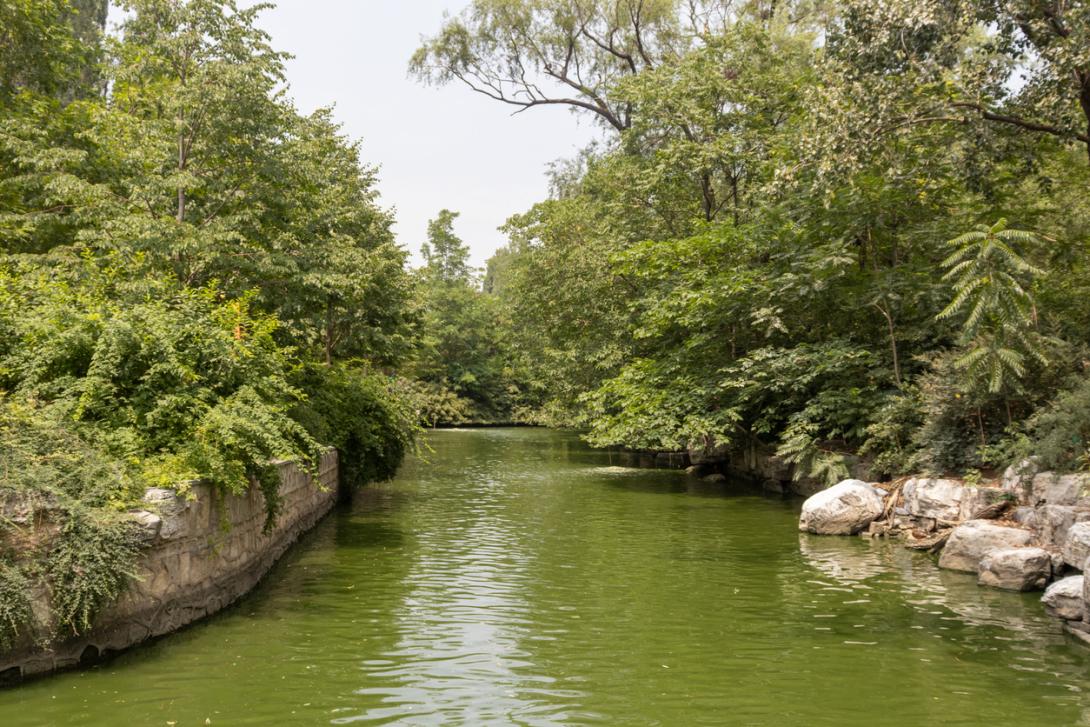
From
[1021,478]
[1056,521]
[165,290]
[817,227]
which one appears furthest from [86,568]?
[817,227]

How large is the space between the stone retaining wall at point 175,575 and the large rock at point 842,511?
30.9ft

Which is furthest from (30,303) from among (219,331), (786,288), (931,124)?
(931,124)

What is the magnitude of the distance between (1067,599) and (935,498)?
5.16 m

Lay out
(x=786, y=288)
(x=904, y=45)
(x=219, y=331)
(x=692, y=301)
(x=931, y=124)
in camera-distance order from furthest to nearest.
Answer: (x=692, y=301)
(x=786, y=288)
(x=931, y=124)
(x=904, y=45)
(x=219, y=331)

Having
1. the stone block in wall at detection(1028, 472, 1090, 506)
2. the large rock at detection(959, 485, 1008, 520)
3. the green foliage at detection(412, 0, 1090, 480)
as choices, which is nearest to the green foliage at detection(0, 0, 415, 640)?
the green foliage at detection(412, 0, 1090, 480)

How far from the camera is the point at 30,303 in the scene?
1009 centimetres

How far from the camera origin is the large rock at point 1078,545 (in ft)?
29.6

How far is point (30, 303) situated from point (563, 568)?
7682 millimetres

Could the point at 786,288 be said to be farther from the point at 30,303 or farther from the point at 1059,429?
the point at 30,303

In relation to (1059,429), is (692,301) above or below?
above

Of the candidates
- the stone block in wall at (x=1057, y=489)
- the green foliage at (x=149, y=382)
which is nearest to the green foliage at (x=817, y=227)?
the stone block in wall at (x=1057, y=489)

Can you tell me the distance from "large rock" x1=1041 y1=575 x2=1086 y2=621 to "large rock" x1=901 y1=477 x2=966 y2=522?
14.7 ft

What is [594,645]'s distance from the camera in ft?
25.9

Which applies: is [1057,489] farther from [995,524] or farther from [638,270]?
[638,270]
